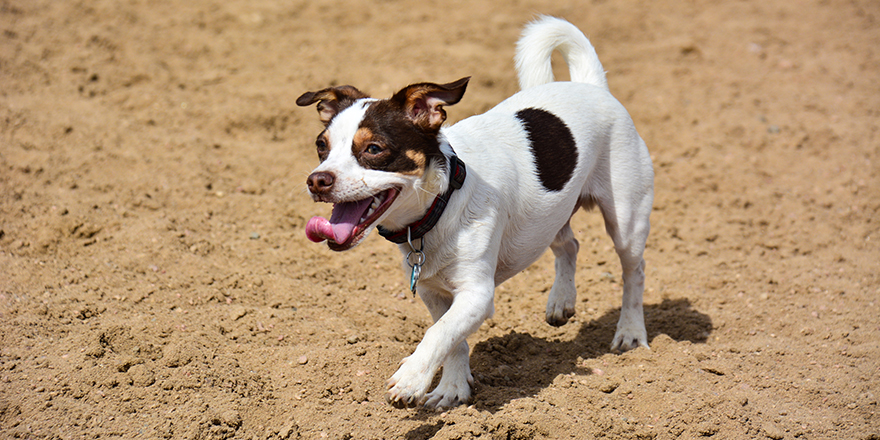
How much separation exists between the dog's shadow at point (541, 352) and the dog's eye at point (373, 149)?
1.42 m

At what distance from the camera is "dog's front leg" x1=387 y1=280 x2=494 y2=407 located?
3.20 m

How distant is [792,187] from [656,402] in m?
4.26

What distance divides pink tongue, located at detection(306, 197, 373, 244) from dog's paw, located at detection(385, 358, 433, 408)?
0.68 metres

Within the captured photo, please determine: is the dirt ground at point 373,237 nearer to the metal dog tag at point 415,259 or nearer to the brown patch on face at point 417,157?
the metal dog tag at point 415,259

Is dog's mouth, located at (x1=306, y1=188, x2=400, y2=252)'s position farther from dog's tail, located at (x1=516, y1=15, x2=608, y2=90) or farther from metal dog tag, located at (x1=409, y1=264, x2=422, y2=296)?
dog's tail, located at (x1=516, y1=15, x2=608, y2=90)

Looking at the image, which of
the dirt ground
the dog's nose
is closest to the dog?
the dog's nose

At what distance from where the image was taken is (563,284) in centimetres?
483

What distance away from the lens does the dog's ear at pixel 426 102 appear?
3.40 meters

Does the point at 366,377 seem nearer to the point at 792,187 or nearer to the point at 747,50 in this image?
the point at 792,187

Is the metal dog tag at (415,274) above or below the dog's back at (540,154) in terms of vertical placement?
below

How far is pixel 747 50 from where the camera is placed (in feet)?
30.9

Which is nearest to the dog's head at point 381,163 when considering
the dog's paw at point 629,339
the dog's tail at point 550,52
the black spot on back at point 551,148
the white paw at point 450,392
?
the black spot on back at point 551,148

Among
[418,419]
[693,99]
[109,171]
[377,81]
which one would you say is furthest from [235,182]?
[693,99]

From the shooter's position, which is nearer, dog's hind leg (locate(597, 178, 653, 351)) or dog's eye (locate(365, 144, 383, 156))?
dog's eye (locate(365, 144, 383, 156))
